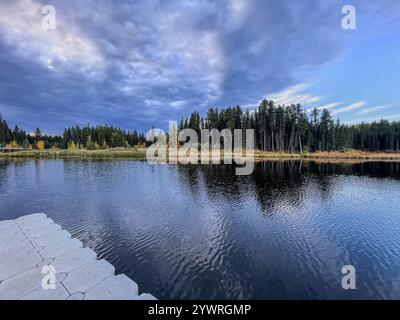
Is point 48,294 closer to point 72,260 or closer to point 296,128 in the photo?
point 72,260

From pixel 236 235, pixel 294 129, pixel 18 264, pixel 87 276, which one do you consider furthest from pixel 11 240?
pixel 294 129

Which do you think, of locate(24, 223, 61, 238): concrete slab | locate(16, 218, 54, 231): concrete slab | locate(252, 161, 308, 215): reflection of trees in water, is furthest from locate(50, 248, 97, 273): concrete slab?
locate(252, 161, 308, 215): reflection of trees in water

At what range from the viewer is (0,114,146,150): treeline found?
161375 mm

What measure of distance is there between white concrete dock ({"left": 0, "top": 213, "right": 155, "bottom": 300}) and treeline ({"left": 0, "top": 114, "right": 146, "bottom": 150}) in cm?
15296

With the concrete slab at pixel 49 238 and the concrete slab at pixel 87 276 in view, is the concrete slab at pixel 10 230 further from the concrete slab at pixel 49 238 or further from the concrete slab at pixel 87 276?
the concrete slab at pixel 87 276

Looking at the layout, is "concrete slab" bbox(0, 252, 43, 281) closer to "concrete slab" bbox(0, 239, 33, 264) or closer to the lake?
"concrete slab" bbox(0, 239, 33, 264)

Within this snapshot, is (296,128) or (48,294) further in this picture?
(296,128)

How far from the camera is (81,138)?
17788cm

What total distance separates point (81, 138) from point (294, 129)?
16305 centimetres

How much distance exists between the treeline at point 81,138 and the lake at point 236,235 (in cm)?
13710

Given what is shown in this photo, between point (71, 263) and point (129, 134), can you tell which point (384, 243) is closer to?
point (71, 263)

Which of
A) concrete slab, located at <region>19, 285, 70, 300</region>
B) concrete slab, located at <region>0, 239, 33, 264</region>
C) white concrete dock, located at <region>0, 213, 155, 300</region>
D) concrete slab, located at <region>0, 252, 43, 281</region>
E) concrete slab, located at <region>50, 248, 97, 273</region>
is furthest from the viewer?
concrete slab, located at <region>0, 239, 33, 264</region>

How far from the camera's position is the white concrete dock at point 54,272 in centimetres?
932

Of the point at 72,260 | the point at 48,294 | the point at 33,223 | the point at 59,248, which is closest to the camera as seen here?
the point at 48,294
